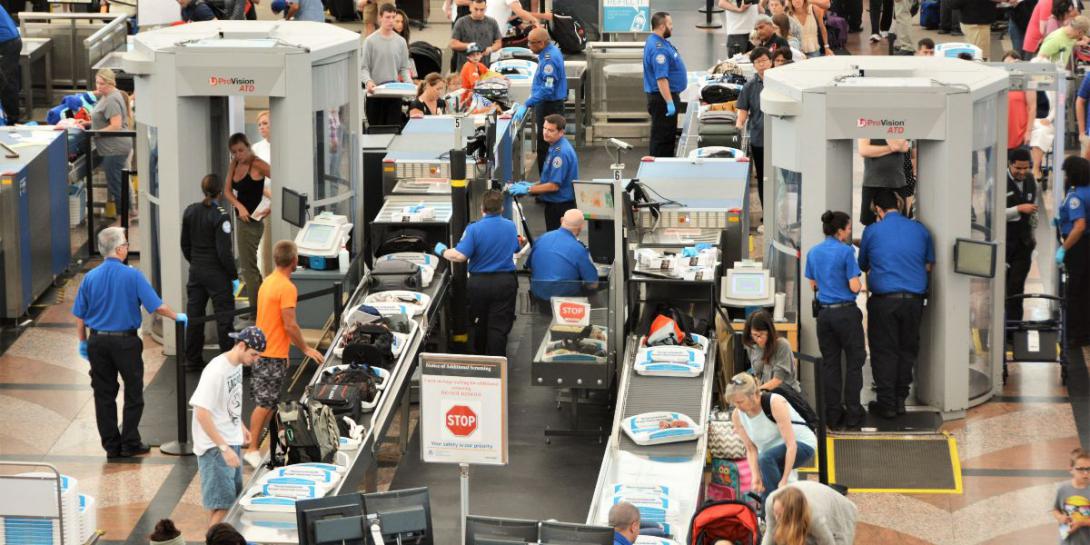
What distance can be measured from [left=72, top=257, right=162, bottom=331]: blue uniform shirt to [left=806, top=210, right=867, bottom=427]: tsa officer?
4.80 meters

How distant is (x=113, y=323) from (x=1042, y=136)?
10533 millimetres

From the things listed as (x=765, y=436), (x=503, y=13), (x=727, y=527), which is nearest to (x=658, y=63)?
(x=503, y=13)

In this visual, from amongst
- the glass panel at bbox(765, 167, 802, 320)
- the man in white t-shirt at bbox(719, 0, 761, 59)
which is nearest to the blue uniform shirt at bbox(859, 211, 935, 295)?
the glass panel at bbox(765, 167, 802, 320)

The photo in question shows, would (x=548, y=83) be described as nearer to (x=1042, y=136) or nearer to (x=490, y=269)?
(x=1042, y=136)

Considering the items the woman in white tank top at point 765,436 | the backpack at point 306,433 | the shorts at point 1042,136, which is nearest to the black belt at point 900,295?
the woman in white tank top at point 765,436

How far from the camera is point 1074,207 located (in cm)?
1562

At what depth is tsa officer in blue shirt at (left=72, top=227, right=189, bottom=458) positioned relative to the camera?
1355 cm

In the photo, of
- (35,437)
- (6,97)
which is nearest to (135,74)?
(35,437)

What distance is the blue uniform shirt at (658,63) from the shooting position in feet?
68.3

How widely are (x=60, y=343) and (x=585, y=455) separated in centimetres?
516

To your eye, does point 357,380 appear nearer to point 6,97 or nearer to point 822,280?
point 822,280

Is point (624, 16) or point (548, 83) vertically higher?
point (624, 16)

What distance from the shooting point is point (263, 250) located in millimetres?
16641

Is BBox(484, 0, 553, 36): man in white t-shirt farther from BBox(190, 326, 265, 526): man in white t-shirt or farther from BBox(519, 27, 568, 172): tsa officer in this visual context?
BBox(190, 326, 265, 526): man in white t-shirt
